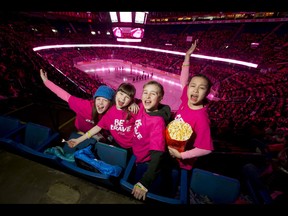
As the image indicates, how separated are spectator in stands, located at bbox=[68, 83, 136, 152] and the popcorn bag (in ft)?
2.01

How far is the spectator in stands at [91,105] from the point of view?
270 cm

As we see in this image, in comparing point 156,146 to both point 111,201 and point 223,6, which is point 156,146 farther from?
point 223,6

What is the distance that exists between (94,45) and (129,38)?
16.1m

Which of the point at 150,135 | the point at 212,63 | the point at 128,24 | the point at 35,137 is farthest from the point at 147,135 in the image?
the point at 212,63

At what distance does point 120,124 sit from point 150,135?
647mm

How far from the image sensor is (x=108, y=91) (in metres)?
2.70

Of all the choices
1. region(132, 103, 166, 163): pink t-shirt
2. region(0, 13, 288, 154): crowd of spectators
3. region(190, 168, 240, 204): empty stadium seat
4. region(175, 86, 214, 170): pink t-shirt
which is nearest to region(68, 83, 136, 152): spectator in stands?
region(132, 103, 166, 163): pink t-shirt

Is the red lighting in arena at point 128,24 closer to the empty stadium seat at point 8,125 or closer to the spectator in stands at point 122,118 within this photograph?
the empty stadium seat at point 8,125

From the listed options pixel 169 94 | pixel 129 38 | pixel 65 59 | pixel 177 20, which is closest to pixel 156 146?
pixel 169 94

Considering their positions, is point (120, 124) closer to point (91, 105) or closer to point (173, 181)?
point (91, 105)

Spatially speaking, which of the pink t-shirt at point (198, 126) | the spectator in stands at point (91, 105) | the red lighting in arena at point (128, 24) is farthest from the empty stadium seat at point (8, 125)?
the red lighting in arena at point (128, 24)

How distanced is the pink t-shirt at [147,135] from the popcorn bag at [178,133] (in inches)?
5.9

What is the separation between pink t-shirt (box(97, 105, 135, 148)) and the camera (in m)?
2.48

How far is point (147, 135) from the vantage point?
219cm
